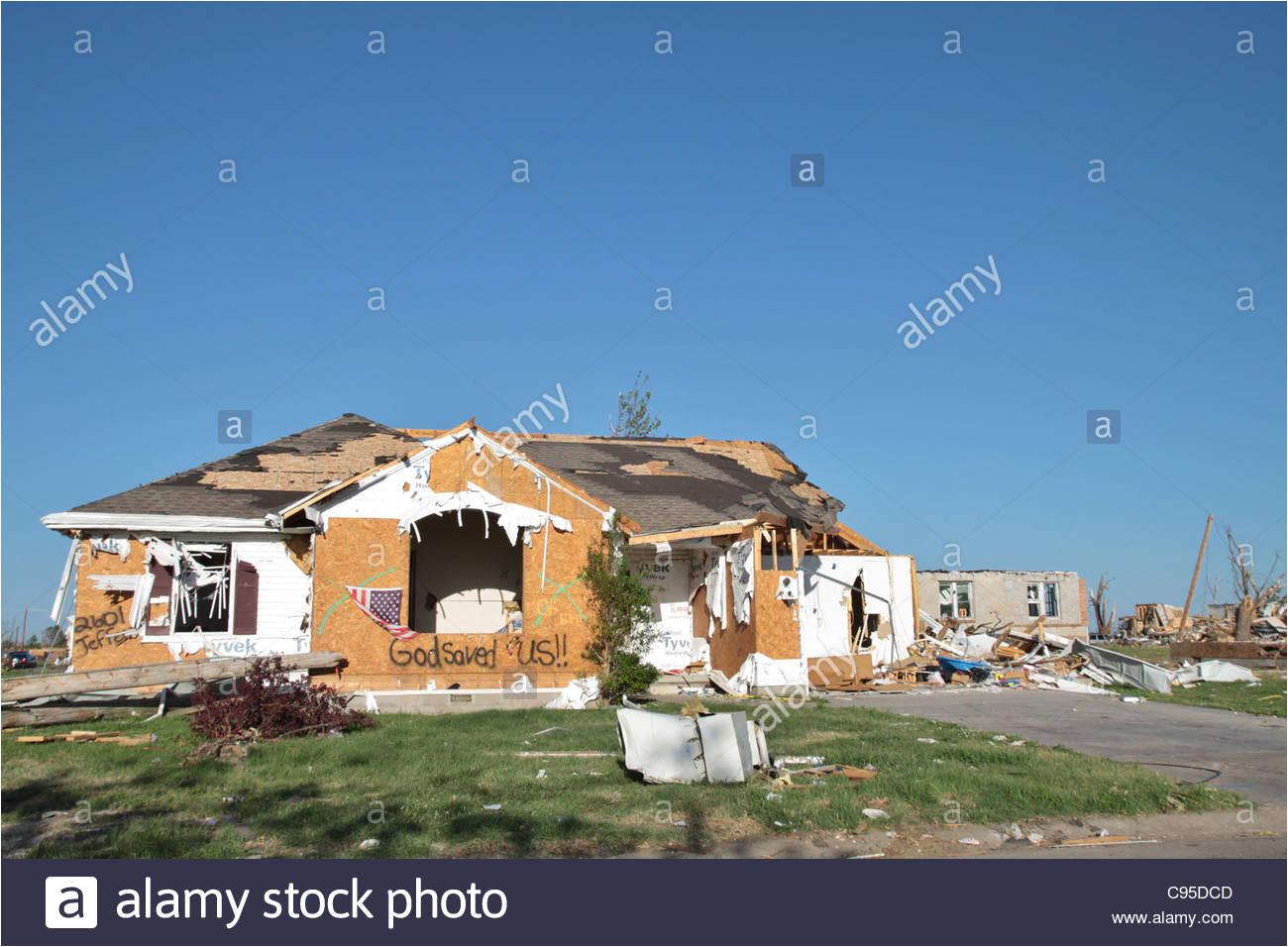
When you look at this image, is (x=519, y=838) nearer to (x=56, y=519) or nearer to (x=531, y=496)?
(x=531, y=496)

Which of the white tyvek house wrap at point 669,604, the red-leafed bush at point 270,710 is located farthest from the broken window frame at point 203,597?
the white tyvek house wrap at point 669,604

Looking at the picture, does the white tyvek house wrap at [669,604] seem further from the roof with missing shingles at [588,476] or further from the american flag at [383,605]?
the american flag at [383,605]

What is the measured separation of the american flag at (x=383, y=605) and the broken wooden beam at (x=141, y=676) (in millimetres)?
882

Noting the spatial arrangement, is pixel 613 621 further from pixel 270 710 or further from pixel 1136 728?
pixel 1136 728

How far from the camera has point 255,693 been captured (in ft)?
Result: 39.5

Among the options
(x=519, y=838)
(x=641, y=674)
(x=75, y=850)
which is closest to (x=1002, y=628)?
(x=641, y=674)

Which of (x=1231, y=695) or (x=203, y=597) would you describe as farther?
(x=1231, y=695)

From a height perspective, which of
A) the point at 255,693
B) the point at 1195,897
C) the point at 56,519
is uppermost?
the point at 56,519

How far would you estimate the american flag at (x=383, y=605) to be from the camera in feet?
50.8

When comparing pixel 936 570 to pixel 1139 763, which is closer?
pixel 1139 763

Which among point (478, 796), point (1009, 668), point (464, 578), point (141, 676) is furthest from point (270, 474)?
point (1009, 668)

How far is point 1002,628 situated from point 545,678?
52.0 ft

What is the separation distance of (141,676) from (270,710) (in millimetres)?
3538

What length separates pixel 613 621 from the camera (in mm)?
16125
